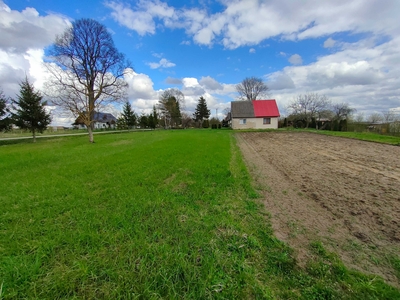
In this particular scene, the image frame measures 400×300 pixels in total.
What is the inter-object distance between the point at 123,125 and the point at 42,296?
57510 millimetres

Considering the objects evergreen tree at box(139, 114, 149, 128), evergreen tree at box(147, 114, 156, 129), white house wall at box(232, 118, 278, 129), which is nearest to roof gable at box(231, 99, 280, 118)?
white house wall at box(232, 118, 278, 129)

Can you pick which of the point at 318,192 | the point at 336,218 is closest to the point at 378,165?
the point at 318,192

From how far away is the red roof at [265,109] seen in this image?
3688 cm

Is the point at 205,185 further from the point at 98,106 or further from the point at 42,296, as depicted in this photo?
the point at 98,106

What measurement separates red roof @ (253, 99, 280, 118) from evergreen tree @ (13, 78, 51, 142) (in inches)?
1441

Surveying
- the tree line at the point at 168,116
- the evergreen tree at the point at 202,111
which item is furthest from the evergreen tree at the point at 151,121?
the evergreen tree at the point at 202,111

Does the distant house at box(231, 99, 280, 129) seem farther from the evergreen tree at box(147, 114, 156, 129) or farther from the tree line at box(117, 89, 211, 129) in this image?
the evergreen tree at box(147, 114, 156, 129)

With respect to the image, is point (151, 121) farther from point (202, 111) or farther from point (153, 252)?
point (153, 252)

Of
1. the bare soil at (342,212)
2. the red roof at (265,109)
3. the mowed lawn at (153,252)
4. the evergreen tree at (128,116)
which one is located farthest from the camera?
the evergreen tree at (128,116)

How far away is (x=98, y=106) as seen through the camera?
63.9 ft

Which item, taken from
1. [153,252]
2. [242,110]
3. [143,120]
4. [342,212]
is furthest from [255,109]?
[153,252]

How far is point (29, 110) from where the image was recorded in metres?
22.1

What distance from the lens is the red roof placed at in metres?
36.9

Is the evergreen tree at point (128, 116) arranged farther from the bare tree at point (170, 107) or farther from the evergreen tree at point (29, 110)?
the evergreen tree at point (29, 110)
